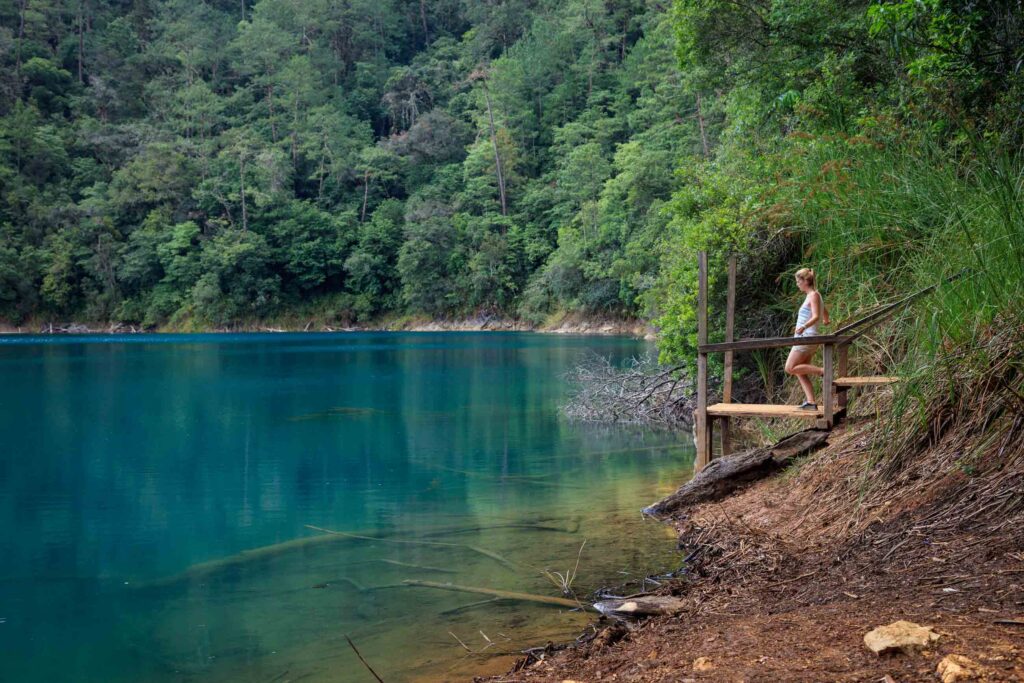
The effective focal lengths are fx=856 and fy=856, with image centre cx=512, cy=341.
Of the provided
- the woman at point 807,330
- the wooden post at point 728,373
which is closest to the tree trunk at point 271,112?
the wooden post at point 728,373

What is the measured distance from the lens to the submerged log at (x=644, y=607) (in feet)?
17.3

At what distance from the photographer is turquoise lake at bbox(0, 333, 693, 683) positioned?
5.59m

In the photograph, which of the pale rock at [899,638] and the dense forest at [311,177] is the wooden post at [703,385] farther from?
the dense forest at [311,177]

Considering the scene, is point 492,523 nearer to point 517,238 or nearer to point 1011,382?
point 1011,382

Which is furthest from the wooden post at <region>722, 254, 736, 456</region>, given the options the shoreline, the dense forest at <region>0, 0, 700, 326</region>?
the shoreline

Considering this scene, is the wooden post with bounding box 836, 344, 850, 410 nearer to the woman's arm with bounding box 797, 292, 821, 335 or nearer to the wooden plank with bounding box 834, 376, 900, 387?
the wooden plank with bounding box 834, 376, 900, 387

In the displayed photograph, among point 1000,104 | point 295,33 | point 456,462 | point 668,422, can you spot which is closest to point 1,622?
point 456,462

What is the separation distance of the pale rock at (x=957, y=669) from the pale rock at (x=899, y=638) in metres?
0.17

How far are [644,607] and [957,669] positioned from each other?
8.11ft

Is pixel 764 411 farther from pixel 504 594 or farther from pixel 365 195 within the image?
pixel 365 195

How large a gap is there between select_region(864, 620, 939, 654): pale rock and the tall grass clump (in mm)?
2085

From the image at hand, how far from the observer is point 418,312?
61.8 metres

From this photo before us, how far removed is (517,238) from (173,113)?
106 feet

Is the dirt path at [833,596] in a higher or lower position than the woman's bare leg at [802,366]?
lower
